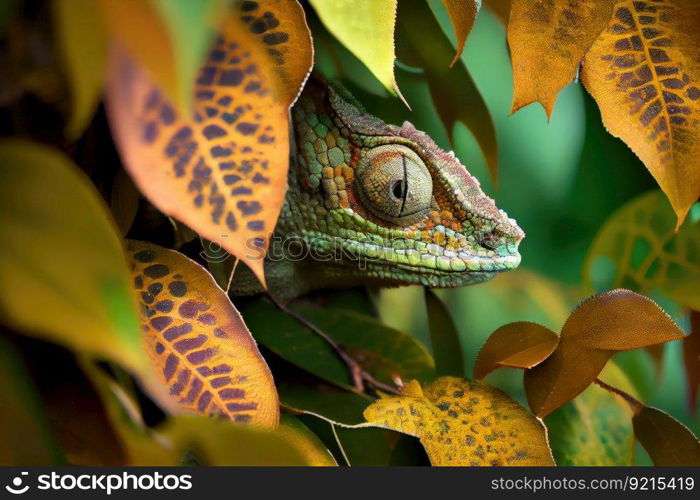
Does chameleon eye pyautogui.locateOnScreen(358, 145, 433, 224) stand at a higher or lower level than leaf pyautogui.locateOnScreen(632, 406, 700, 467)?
higher

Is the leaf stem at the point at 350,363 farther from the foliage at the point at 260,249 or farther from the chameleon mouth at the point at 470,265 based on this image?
the chameleon mouth at the point at 470,265

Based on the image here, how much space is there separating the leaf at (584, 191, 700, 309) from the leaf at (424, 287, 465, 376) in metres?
0.22

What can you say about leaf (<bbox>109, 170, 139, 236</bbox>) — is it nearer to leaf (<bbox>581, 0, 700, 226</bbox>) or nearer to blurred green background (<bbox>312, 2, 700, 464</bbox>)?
leaf (<bbox>581, 0, 700, 226</bbox>)

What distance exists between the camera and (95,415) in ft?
1.39

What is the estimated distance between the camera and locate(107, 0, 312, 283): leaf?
353 millimetres

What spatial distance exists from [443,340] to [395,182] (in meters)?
0.22

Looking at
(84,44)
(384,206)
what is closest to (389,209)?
(384,206)

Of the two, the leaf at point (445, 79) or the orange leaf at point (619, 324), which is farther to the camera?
the leaf at point (445, 79)

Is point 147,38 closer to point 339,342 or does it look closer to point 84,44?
point 84,44

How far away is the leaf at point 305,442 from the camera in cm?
49

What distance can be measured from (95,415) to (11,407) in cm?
6

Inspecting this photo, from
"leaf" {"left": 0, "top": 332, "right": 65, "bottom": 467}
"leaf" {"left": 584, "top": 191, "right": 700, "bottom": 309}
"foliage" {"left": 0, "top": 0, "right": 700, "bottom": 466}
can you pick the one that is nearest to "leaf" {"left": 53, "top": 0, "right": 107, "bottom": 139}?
"foliage" {"left": 0, "top": 0, "right": 700, "bottom": 466}

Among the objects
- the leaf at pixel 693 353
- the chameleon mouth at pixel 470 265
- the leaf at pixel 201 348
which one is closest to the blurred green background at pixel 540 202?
the leaf at pixel 693 353

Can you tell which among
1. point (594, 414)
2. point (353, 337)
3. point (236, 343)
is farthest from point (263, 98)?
point (594, 414)
